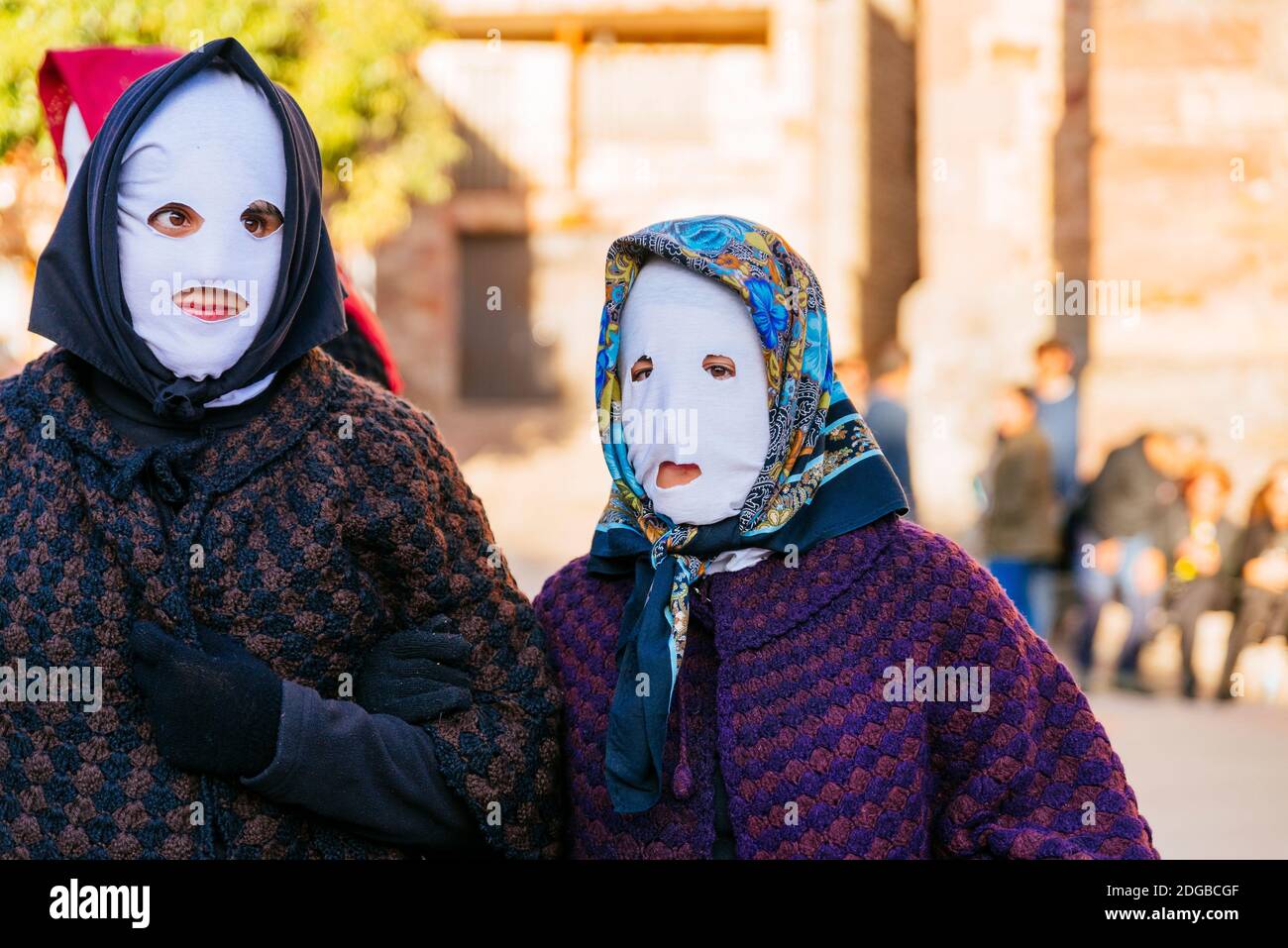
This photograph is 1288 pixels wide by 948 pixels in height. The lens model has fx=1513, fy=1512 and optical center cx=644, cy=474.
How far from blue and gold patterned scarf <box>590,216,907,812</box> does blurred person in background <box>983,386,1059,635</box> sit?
5553 mm

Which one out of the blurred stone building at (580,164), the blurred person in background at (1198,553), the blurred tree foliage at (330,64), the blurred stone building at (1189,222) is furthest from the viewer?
the blurred stone building at (580,164)

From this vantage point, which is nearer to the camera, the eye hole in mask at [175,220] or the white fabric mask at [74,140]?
the eye hole in mask at [175,220]

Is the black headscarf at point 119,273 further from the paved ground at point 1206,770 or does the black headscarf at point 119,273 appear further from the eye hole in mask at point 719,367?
the paved ground at point 1206,770

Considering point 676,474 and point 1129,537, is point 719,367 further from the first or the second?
point 1129,537

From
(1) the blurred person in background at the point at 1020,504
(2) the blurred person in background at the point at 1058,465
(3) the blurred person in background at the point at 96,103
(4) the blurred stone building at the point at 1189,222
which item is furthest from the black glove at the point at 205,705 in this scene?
(4) the blurred stone building at the point at 1189,222

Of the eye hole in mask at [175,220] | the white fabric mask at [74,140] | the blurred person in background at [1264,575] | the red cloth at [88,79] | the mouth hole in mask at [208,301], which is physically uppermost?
the red cloth at [88,79]

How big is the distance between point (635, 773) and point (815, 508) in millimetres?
509

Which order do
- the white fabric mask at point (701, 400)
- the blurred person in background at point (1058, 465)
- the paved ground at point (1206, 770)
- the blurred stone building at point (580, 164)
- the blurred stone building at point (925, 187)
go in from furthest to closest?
the blurred stone building at point (580, 164), the blurred stone building at point (925, 187), the blurred person in background at point (1058, 465), the paved ground at point (1206, 770), the white fabric mask at point (701, 400)

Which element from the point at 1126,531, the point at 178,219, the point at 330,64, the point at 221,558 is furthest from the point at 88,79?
the point at 330,64

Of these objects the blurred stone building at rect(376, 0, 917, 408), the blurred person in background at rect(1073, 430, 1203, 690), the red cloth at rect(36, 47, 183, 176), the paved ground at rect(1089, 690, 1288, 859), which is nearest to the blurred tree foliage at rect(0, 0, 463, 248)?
the blurred stone building at rect(376, 0, 917, 408)

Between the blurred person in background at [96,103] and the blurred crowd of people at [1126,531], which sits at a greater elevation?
the blurred person in background at [96,103]

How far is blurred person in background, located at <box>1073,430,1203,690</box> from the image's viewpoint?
8062 mm

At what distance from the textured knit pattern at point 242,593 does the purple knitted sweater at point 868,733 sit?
0.16 meters

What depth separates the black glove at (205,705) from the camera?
2.13 metres
